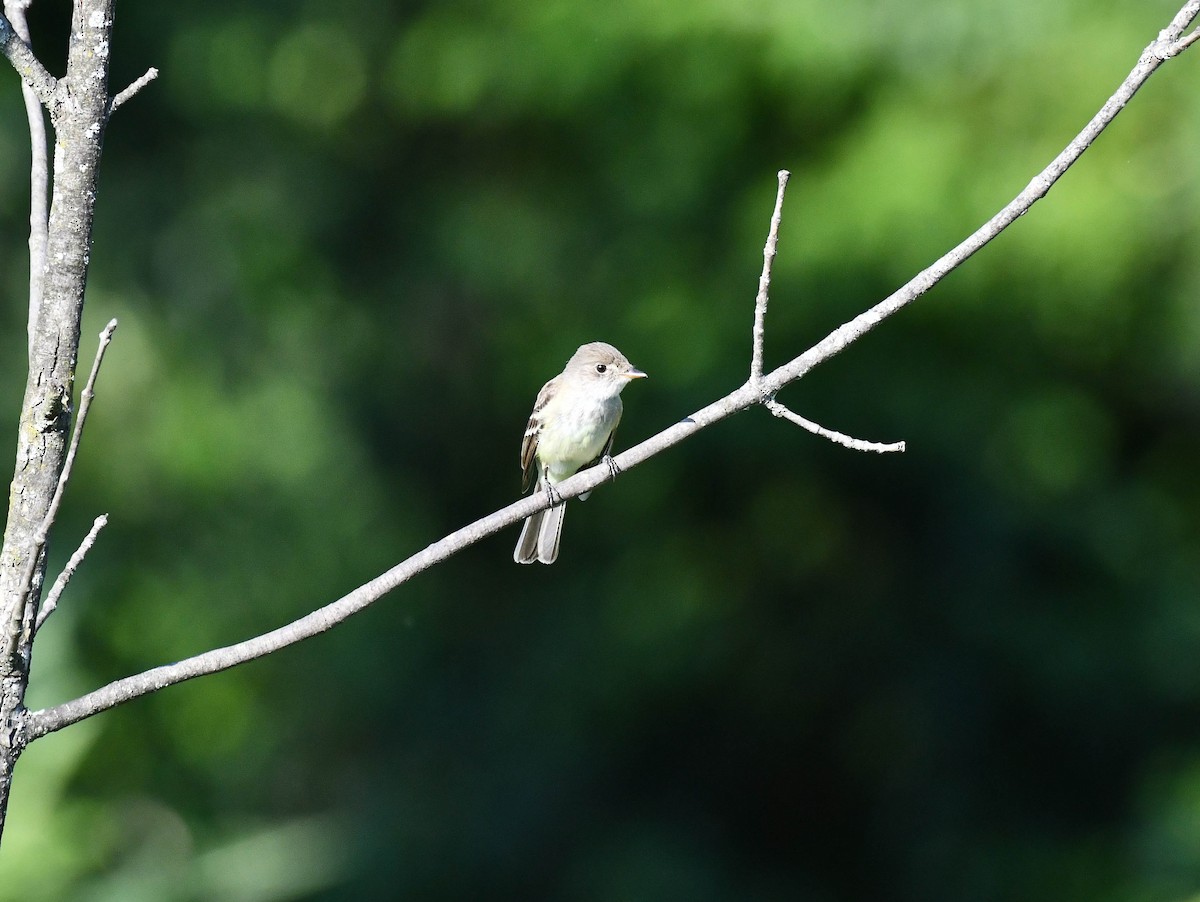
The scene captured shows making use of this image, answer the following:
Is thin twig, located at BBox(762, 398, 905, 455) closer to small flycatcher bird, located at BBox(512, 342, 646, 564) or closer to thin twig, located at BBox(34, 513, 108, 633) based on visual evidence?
thin twig, located at BBox(34, 513, 108, 633)

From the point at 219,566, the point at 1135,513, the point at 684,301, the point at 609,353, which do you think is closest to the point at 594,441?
the point at 609,353

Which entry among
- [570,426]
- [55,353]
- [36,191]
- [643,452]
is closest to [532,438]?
[570,426]

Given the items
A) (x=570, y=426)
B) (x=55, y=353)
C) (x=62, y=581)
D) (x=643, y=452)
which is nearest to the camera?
(x=55, y=353)

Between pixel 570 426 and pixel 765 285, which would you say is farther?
pixel 570 426

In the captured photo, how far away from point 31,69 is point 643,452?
1216mm

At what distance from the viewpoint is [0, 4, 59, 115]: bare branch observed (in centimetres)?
203

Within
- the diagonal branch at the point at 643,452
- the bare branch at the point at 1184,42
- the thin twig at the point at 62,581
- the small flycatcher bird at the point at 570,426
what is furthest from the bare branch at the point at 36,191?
the small flycatcher bird at the point at 570,426

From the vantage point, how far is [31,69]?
203 centimetres

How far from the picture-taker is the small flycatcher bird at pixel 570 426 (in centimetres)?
521

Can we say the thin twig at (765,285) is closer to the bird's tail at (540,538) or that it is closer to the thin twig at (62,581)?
the thin twig at (62,581)

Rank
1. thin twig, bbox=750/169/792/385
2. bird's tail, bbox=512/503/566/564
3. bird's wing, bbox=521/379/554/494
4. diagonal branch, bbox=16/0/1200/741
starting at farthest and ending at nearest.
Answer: bird's wing, bbox=521/379/554/494, bird's tail, bbox=512/503/566/564, thin twig, bbox=750/169/792/385, diagonal branch, bbox=16/0/1200/741

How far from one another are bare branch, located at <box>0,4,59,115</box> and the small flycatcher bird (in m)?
3.00

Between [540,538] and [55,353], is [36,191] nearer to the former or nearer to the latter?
[55,353]

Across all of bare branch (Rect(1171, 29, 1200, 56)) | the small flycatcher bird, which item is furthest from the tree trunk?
the small flycatcher bird
